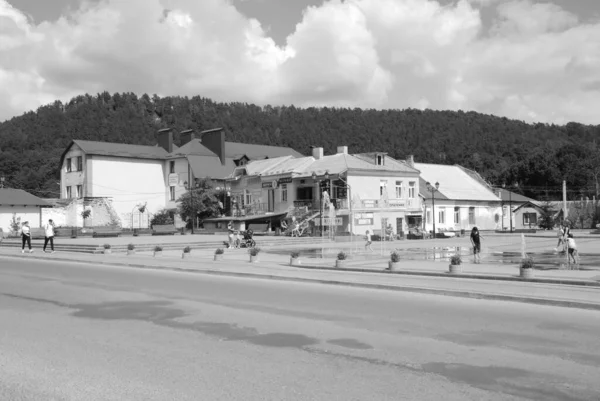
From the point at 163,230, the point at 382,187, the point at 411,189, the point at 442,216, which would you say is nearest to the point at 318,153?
the point at 382,187

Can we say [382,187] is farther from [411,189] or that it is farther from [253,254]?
[253,254]

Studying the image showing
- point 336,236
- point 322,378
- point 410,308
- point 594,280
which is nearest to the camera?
point 322,378

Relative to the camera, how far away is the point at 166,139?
74.1 m

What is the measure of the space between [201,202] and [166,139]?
1795cm

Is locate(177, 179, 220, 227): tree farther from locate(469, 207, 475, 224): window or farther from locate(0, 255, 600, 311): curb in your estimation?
locate(0, 255, 600, 311): curb

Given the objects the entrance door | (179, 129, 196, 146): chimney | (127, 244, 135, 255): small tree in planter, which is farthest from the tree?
(127, 244, 135, 255): small tree in planter

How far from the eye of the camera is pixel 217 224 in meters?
59.7

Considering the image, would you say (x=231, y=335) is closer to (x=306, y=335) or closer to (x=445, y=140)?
(x=306, y=335)

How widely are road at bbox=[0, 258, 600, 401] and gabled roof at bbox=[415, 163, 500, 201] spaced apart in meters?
52.5

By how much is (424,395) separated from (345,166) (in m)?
46.6

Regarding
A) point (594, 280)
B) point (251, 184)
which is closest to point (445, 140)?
point (251, 184)

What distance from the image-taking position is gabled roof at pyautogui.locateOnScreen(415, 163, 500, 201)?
2581 inches

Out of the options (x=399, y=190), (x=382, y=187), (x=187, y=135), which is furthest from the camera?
(x=187, y=135)

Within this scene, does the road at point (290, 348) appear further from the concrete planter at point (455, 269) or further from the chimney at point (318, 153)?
the chimney at point (318, 153)
